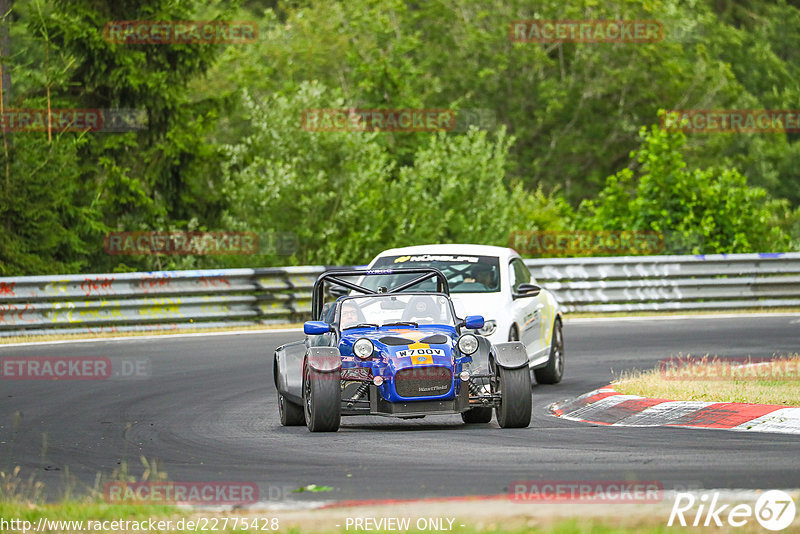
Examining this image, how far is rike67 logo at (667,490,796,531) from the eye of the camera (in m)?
5.94

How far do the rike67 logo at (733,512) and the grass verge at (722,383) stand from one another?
4.56m

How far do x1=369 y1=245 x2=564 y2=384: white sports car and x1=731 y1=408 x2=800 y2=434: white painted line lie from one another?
3.70 meters

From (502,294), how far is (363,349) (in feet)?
12.7

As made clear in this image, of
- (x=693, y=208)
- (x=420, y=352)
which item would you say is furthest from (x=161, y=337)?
(x=693, y=208)

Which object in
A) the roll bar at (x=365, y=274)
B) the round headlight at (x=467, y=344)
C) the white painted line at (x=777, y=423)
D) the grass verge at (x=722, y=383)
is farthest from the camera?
the roll bar at (x=365, y=274)

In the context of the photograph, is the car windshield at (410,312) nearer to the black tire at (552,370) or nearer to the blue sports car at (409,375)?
the blue sports car at (409,375)

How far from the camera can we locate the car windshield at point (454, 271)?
46.8 ft

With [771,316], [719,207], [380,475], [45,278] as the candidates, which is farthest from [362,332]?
[719,207]

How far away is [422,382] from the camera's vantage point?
10195mm

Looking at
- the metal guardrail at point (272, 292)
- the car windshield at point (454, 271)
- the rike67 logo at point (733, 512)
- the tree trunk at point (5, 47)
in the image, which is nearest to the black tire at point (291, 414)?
the car windshield at point (454, 271)

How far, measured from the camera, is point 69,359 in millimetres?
17078

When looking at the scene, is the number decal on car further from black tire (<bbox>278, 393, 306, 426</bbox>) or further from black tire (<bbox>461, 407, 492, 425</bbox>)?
black tire (<bbox>278, 393, 306, 426</bbox>)

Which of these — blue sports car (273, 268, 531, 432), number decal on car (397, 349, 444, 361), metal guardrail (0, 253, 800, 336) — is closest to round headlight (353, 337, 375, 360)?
blue sports car (273, 268, 531, 432)

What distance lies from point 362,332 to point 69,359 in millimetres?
7502
